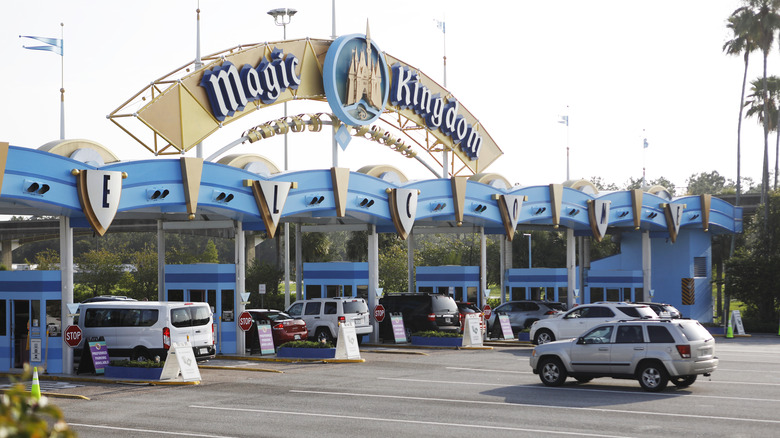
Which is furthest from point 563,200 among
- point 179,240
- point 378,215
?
point 179,240

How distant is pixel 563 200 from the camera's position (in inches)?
1558

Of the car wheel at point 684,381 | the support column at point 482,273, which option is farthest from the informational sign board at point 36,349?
the support column at point 482,273

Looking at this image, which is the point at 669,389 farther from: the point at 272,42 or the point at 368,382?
the point at 272,42

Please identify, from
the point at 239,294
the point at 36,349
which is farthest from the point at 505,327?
the point at 36,349

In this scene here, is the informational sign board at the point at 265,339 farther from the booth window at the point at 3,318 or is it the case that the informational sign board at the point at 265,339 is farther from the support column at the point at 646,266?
the support column at the point at 646,266

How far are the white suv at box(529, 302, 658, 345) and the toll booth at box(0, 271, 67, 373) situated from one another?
49.1 feet

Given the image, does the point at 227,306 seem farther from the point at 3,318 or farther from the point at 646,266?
the point at 646,266

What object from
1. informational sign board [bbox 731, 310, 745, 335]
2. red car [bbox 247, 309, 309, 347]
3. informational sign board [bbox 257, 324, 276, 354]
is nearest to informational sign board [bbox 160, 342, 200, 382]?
informational sign board [bbox 257, 324, 276, 354]

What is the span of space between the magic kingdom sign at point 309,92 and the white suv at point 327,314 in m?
6.71

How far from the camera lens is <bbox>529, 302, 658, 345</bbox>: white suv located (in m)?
28.2

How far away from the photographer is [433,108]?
37469 mm

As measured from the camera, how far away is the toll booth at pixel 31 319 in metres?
22.8

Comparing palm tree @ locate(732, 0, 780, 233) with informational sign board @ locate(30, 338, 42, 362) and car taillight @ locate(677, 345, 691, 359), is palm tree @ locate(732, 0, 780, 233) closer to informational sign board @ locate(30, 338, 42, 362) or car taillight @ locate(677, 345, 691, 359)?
car taillight @ locate(677, 345, 691, 359)

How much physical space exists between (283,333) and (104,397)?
10076mm
